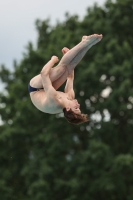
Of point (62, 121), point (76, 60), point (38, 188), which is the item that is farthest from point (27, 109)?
point (76, 60)

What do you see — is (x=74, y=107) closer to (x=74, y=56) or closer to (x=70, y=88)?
(x=70, y=88)

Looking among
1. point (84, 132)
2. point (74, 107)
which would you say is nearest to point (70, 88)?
point (74, 107)

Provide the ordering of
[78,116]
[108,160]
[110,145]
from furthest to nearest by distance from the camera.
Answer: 1. [110,145]
2. [108,160]
3. [78,116]

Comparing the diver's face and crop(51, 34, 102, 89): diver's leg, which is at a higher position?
crop(51, 34, 102, 89): diver's leg

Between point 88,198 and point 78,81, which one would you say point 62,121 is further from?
point 88,198

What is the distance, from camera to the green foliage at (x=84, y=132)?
84.3ft

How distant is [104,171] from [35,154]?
11.1 feet

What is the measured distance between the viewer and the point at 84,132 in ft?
90.9

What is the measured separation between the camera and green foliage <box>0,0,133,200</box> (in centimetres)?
2569

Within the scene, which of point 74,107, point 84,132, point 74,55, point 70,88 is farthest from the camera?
point 84,132

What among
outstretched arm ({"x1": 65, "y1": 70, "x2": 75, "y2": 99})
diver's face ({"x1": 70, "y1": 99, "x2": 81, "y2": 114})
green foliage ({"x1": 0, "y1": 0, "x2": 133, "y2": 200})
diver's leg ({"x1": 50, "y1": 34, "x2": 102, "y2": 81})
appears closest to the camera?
diver's face ({"x1": 70, "y1": 99, "x2": 81, "y2": 114})

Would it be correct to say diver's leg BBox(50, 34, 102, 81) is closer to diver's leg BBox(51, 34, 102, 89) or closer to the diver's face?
diver's leg BBox(51, 34, 102, 89)

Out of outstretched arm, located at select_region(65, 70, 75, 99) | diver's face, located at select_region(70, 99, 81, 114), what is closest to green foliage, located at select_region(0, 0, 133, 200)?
outstretched arm, located at select_region(65, 70, 75, 99)

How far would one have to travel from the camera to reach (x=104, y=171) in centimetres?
2566
